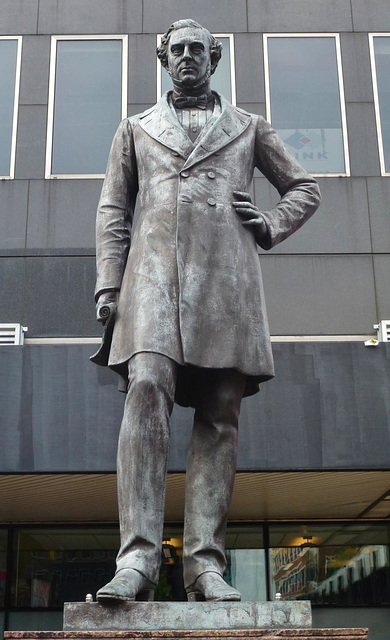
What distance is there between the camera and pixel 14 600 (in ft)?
50.0

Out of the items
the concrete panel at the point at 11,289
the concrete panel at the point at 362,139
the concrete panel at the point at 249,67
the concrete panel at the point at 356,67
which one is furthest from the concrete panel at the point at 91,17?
the concrete panel at the point at 11,289

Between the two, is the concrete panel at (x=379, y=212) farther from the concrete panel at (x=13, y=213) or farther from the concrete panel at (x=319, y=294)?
the concrete panel at (x=13, y=213)

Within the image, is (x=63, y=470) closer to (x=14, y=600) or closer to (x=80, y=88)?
(x=14, y=600)

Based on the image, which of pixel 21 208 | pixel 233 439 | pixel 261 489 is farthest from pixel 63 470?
pixel 233 439

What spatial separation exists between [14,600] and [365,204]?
8.33 m

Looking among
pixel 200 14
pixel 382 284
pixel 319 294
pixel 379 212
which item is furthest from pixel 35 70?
pixel 382 284

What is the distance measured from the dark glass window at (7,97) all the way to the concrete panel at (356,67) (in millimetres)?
5549

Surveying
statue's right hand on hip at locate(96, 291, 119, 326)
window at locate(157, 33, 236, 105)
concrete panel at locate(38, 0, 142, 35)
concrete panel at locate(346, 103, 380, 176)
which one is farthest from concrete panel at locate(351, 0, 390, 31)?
statue's right hand on hip at locate(96, 291, 119, 326)

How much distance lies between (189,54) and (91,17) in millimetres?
12322

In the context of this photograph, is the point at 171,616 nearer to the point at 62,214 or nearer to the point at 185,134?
the point at 185,134

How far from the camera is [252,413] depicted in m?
12.9

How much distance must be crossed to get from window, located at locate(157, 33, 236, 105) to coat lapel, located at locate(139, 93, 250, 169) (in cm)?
1133

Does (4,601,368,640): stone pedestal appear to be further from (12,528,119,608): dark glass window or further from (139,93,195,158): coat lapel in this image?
(12,528,119,608): dark glass window

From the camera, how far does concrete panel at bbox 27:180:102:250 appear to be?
15.7 metres
